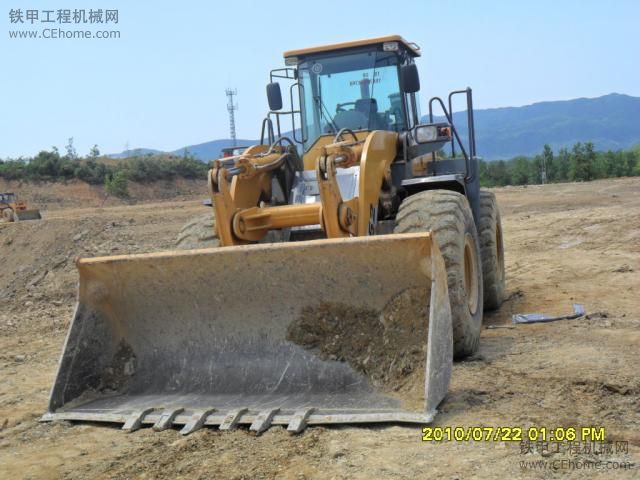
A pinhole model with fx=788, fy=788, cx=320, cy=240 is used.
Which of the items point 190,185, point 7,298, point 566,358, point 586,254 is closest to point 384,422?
point 566,358

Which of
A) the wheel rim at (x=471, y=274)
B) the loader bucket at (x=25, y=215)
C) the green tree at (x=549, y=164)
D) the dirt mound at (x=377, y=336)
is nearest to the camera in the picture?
the dirt mound at (x=377, y=336)

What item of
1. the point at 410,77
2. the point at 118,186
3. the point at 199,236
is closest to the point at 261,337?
the point at 199,236

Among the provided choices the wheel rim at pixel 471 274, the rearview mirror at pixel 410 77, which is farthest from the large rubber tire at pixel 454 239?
the rearview mirror at pixel 410 77

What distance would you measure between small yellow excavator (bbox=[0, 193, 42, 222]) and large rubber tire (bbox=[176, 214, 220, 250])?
81.1 feet

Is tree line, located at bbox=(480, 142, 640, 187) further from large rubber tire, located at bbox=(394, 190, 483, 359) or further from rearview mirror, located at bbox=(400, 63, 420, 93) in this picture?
large rubber tire, located at bbox=(394, 190, 483, 359)

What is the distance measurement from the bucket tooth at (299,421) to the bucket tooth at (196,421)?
0.54 meters

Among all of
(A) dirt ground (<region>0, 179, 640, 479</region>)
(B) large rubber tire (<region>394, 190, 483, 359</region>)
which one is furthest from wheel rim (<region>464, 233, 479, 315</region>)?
(A) dirt ground (<region>0, 179, 640, 479</region>)

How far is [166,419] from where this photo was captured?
4516mm

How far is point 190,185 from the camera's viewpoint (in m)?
49.7

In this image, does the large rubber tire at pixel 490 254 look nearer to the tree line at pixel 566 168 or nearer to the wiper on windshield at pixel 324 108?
the wiper on windshield at pixel 324 108

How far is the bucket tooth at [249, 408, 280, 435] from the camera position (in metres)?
4.28

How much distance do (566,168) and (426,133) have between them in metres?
43.9

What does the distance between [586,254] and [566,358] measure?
5.75m

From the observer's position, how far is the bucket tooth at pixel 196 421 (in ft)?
14.3
